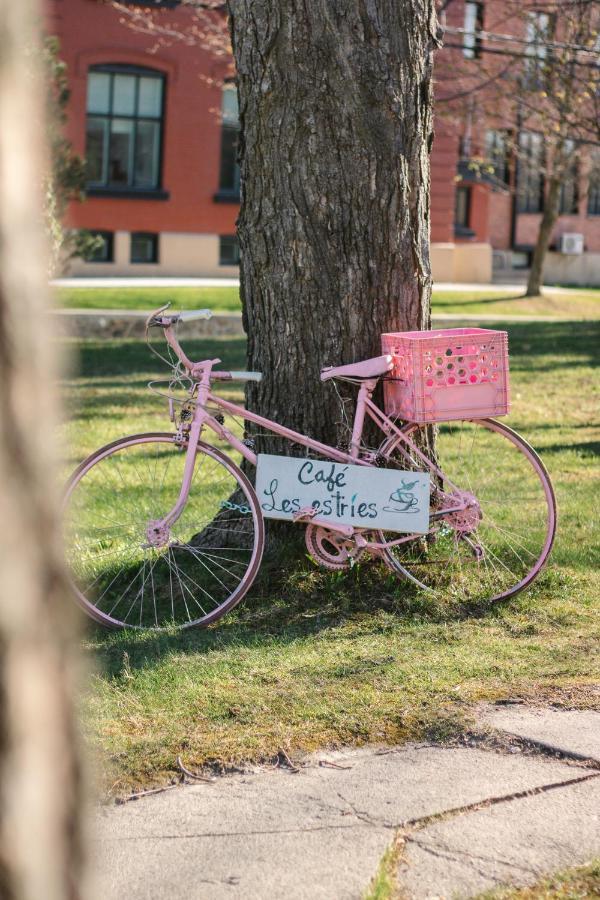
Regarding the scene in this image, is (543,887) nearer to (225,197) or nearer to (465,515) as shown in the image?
(465,515)

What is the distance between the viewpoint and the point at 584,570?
5.58 meters

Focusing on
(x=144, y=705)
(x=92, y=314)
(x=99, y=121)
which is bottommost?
(x=144, y=705)

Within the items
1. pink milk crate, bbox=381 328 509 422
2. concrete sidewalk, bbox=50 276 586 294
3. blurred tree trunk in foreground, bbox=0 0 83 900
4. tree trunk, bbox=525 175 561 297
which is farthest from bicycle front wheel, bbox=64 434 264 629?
tree trunk, bbox=525 175 561 297

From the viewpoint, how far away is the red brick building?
26.1m

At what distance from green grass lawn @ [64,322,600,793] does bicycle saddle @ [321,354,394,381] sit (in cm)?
80

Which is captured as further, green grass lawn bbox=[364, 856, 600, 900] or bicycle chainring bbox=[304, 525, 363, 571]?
bicycle chainring bbox=[304, 525, 363, 571]

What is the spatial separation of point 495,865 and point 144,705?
4.64 ft

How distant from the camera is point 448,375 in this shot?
4.97 meters

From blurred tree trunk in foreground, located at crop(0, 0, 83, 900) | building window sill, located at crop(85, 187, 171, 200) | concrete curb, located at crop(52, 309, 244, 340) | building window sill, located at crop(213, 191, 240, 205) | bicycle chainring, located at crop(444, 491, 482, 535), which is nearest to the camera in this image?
blurred tree trunk in foreground, located at crop(0, 0, 83, 900)

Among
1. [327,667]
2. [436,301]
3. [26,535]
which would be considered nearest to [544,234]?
[436,301]

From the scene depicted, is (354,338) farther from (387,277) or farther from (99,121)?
(99,121)

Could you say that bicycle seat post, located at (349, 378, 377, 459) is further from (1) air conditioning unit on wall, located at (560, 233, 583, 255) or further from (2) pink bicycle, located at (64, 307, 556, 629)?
(1) air conditioning unit on wall, located at (560, 233, 583, 255)

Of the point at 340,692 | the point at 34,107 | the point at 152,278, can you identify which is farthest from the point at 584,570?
the point at 152,278

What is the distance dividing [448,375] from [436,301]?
19.0m
